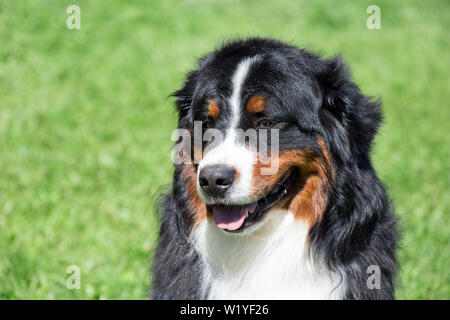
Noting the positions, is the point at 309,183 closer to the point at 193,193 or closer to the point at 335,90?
the point at 335,90

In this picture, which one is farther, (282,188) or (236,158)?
(282,188)

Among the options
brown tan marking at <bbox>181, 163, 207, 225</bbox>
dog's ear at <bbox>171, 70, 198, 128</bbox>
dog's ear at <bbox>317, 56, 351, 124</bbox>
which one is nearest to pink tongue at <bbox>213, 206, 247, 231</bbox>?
brown tan marking at <bbox>181, 163, 207, 225</bbox>

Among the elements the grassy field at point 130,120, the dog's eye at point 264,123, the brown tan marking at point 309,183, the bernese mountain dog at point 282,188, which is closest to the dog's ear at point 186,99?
the bernese mountain dog at point 282,188

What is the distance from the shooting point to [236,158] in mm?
Answer: 3207

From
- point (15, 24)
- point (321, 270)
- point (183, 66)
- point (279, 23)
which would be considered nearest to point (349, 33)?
point (279, 23)

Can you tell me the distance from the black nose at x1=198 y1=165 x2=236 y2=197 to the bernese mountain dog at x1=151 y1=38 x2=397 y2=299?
0.02 meters

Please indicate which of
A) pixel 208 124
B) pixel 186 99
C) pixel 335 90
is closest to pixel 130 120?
pixel 186 99

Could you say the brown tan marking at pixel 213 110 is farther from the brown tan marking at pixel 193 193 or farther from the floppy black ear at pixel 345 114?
the floppy black ear at pixel 345 114

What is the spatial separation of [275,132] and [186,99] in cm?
73

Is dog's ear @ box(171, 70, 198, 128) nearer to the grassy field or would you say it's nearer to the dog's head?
the dog's head

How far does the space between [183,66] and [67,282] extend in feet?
20.7

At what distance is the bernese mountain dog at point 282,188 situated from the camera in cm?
336

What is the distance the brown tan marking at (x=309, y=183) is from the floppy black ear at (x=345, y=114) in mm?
128
